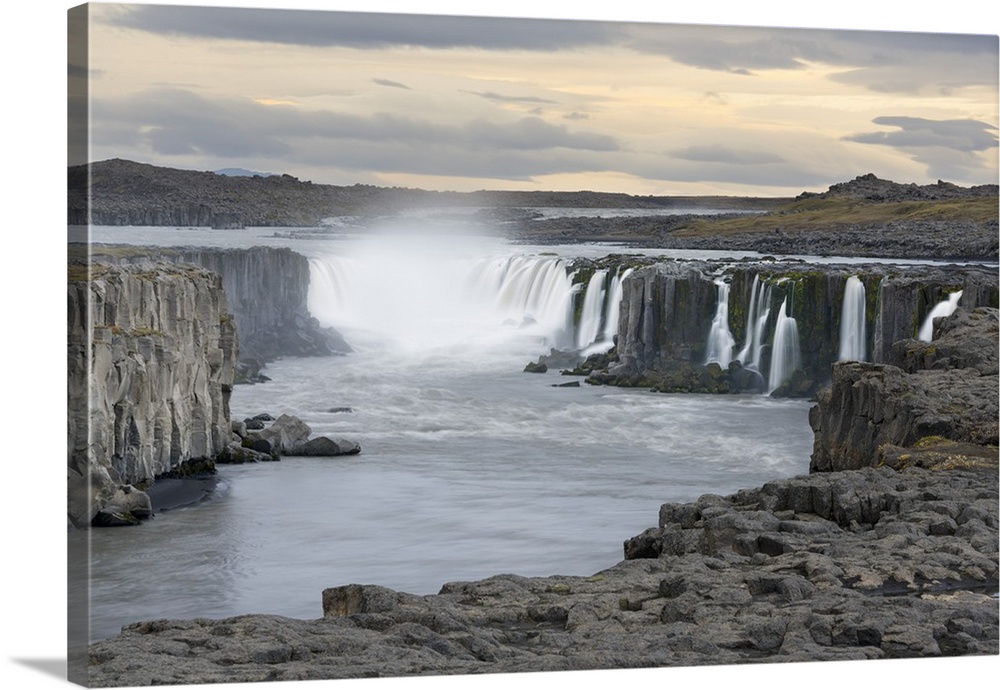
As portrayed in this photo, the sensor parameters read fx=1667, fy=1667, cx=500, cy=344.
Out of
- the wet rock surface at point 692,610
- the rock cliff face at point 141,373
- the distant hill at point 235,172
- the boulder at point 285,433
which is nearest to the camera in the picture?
the wet rock surface at point 692,610

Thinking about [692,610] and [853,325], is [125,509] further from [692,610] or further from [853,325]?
[853,325]

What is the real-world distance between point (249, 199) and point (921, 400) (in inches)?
198

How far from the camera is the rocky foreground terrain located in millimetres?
8508

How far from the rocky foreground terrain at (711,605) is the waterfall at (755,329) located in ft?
1.83

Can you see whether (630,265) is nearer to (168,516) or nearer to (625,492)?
(625,492)

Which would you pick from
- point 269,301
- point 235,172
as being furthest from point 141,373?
point 235,172

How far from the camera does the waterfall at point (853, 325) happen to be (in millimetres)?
11328

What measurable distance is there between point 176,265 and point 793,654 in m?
4.28

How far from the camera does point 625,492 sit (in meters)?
10.5

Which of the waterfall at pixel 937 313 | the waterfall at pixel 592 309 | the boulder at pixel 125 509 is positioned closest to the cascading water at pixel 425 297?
the waterfall at pixel 592 309

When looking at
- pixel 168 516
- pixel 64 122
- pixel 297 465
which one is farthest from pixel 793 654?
pixel 64 122

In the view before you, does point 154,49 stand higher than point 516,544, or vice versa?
point 154,49

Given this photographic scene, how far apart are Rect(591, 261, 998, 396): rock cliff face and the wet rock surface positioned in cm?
95

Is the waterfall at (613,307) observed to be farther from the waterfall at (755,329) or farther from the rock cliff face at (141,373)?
the rock cliff face at (141,373)
